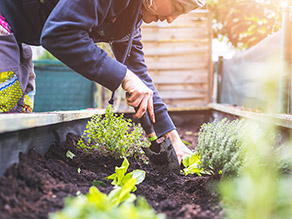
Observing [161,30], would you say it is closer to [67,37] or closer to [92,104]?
[92,104]

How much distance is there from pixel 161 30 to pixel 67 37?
14.0ft

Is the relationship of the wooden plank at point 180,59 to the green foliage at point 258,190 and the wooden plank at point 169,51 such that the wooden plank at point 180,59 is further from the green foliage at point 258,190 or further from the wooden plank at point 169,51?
the green foliage at point 258,190

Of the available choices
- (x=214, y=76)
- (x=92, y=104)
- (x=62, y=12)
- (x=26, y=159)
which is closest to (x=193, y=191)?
(x=26, y=159)

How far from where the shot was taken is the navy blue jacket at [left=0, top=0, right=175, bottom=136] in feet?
3.81

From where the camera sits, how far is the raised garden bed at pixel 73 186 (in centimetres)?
84

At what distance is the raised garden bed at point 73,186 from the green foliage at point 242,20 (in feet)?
14.0

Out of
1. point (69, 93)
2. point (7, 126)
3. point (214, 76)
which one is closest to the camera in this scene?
point (7, 126)

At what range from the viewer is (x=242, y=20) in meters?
5.48

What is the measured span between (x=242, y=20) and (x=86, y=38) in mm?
4956

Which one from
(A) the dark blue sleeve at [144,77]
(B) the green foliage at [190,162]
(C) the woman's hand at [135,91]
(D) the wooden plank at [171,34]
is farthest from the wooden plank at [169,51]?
(C) the woman's hand at [135,91]

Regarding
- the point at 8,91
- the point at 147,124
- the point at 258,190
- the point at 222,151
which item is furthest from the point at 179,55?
the point at 258,190

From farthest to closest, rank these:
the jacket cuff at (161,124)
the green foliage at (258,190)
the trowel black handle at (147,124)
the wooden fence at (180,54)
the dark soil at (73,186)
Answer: the wooden fence at (180,54)
the jacket cuff at (161,124)
the trowel black handle at (147,124)
the dark soil at (73,186)
the green foliage at (258,190)

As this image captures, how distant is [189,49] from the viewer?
17.1 ft

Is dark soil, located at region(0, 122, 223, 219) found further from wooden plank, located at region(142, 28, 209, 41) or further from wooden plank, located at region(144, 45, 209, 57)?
wooden plank, located at region(142, 28, 209, 41)
